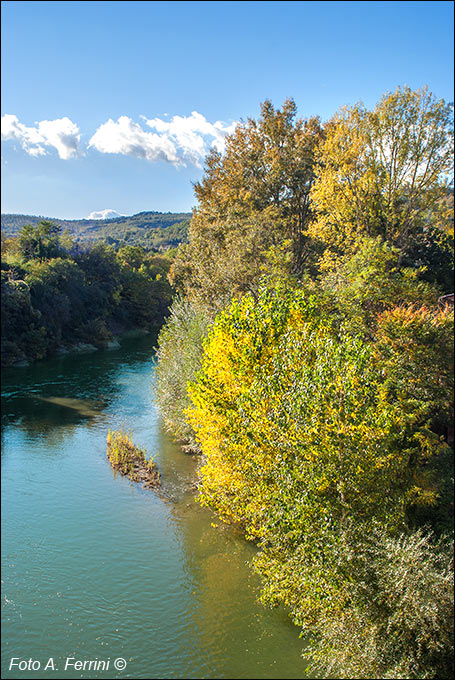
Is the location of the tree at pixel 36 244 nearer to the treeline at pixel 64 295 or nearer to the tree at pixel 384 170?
the treeline at pixel 64 295

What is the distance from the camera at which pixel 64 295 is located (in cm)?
5262

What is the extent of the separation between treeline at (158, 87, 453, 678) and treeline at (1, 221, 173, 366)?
995 inches

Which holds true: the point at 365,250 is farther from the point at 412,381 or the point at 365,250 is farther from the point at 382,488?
the point at 382,488

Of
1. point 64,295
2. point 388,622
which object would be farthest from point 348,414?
point 64,295

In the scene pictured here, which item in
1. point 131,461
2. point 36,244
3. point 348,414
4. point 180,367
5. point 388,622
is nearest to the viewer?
point 388,622

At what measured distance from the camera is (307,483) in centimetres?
981

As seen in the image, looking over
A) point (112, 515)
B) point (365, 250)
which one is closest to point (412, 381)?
point (365, 250)

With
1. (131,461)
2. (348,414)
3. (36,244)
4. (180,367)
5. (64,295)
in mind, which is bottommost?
(131,461)

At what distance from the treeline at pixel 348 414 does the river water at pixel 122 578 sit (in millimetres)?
983

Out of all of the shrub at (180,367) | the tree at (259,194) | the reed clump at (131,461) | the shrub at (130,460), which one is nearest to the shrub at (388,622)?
the reed clump at (131,461)

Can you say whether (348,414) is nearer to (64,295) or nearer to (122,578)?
(122,578)

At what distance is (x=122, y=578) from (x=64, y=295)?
44550 millimetres

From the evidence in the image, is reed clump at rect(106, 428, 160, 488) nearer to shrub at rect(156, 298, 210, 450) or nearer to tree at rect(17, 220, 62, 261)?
shrub at rect(156, 298, 210, 450)

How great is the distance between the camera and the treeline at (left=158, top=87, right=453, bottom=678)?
29.9ft
